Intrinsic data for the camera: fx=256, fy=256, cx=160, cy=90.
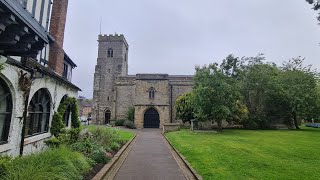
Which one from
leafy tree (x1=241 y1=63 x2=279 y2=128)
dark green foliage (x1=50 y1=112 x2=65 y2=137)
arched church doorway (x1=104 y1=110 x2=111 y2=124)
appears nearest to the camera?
dark green foliage (x1=50 y1=112 x2=65 y2=137)

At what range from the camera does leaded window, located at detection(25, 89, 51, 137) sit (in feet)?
33.0

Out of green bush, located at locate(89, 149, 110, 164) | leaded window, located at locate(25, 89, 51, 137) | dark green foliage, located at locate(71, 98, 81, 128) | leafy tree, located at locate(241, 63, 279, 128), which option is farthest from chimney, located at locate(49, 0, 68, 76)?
leafy tree, located at locate(241, 63, 279, 128)

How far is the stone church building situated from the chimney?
2667 cm

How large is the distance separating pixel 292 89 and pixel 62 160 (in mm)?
36144

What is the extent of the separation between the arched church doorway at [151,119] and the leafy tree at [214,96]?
11843 millimetres

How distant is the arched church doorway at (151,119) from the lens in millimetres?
39656

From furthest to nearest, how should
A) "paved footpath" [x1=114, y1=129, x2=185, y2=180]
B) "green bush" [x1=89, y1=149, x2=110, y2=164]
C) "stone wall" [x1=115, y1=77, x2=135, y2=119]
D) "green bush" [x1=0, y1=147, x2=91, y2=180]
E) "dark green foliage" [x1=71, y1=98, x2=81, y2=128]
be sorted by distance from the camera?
"stone wall" [x1=115, y1=77, x2=135, y2=119], "dark green foliage" [x1=71, y1=98, x2=81, y2=128], "green bush" [x1=89, y1=149, x2=110, y2=164], "paved footpath" [x1=114, y1=129, x2=185, y2=180], "green bush" [x1=0, y1=147, x2=91, y2=180]

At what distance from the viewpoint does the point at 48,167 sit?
6.11m

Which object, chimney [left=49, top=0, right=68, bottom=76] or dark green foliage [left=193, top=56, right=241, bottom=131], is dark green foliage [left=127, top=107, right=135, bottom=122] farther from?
chimney [left=49, top=0, right=68, bottom=76]

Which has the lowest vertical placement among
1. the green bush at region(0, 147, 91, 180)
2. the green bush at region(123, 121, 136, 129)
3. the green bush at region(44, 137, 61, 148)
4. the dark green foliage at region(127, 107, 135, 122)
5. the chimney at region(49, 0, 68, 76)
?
the green bush at region(0, 147, 91, 180)

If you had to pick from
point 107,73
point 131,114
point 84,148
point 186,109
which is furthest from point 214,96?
point 107,73

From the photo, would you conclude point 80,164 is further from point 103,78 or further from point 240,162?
point 103,78

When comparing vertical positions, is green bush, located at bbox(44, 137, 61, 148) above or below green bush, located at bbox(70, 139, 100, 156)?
above

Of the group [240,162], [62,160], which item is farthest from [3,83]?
[240,162]
